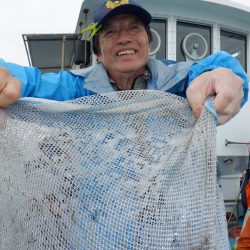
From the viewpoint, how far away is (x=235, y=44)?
590 cm

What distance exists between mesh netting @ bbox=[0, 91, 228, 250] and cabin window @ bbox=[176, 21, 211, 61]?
3726 mm

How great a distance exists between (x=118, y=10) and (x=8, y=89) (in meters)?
0.71

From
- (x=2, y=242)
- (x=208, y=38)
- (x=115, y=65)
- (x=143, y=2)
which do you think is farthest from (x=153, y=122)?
(x=208, y=38)

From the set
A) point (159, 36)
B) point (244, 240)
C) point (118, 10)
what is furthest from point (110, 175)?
point (159, 36)

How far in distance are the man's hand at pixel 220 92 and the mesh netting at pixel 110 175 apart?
0.23ft

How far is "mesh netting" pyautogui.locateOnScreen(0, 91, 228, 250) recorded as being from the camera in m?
1.49

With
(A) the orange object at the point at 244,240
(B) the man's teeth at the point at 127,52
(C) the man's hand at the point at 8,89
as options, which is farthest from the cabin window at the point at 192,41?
(C) the man's hand at the point at 8,89

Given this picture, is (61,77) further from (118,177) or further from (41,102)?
(118,177)

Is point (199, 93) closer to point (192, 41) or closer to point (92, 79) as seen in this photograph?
point (92, 79)

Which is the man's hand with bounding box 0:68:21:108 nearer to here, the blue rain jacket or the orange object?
the blue rain jacket

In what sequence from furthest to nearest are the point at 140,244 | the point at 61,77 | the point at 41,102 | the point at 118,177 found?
the point at 61,77 < the point at 41,102 < the point at 118,177 < the point at 140,244

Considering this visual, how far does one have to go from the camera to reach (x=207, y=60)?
1.77m

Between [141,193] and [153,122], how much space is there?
31 cm

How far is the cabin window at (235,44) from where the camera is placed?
18.9 ft
